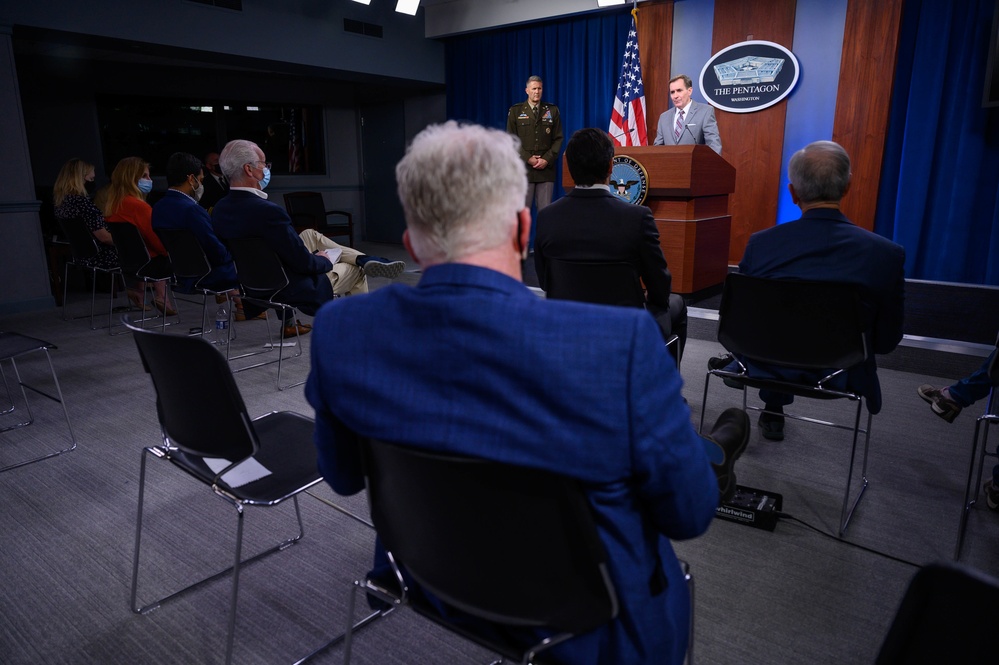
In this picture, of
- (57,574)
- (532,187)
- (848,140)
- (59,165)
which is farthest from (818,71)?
(59,165)

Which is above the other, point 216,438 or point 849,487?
point 216,438

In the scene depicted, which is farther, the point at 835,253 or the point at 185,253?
the point at 185,253

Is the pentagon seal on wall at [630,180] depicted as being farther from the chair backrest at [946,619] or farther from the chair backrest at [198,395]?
the chair backrest at [946,619]

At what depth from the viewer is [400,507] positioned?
0.99 meters

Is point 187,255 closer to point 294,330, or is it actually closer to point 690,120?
point 294,330

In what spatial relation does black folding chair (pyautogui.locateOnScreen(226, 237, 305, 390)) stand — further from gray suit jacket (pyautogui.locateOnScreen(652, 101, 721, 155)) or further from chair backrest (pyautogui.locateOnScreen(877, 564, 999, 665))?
gray suit jacket (pyautogui.locateOnScreen(652, 101, 721, 155))

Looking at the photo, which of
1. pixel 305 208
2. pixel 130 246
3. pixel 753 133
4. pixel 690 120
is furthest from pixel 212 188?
pixel 753 133

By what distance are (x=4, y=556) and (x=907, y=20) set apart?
22.4ft

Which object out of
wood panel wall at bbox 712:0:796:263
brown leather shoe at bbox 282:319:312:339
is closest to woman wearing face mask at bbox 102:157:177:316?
brown leather shoe at bbox 282:319:312:339

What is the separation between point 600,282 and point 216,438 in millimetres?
1547

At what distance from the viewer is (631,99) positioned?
6.58 metres

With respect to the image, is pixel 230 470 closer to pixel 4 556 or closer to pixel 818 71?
pixel 4 556

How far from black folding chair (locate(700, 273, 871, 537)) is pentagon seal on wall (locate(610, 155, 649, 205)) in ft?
7.75

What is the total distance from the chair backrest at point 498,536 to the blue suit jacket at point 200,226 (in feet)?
11.2
